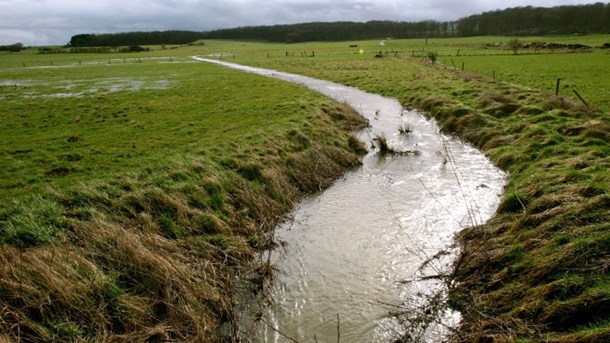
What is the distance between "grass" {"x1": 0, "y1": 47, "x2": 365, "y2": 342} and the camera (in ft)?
24.6

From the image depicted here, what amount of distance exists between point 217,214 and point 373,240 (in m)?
4.93

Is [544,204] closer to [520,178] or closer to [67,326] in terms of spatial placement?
[520,178]

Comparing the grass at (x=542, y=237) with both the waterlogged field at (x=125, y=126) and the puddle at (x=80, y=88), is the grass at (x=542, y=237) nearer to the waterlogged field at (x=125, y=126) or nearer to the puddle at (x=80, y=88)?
the waterlogged field at (x=125, y=126)

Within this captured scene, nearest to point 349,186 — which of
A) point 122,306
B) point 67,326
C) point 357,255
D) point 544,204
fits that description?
point 357,255

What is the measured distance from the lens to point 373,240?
1172 cm

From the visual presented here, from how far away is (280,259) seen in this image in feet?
36.2

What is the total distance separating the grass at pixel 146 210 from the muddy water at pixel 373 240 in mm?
995

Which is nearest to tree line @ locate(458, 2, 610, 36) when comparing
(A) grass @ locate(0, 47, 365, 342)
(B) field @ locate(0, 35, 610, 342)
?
(B) field @ locate(0, 35, 610, 342)

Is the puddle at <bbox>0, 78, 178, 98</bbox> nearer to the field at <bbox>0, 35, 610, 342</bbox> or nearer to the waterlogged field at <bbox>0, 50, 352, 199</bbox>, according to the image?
the waterlogged field at <bbox>0, 50, 352, 199</bbox>

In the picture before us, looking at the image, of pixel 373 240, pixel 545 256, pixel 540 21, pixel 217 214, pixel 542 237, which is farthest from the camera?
pixel 540 21

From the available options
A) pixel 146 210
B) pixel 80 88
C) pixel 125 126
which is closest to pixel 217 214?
pixel 146 210

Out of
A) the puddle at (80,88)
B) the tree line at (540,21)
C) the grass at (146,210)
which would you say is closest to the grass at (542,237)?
the grass at (146,210)

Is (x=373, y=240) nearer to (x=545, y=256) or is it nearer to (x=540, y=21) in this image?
(x=545, y=256)

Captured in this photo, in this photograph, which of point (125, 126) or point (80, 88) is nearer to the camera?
point (125, 126)
